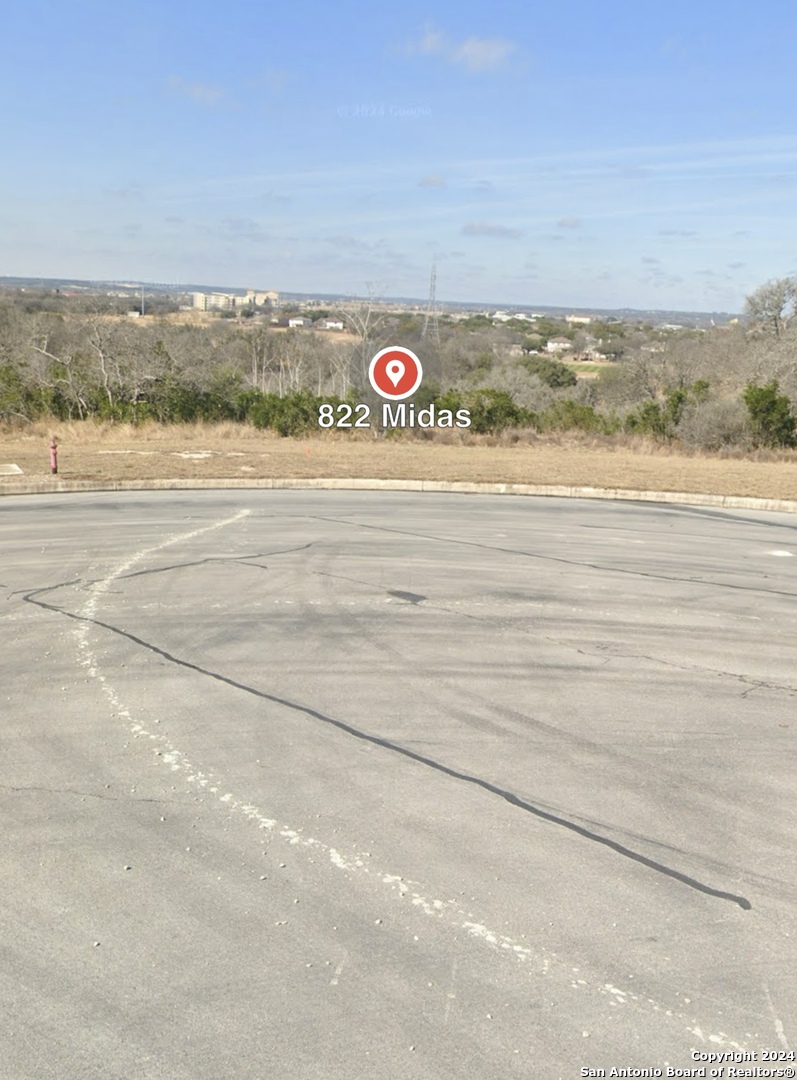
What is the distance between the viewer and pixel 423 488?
75.3ft

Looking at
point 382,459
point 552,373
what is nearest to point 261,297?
point 552,373

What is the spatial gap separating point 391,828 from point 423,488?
16.7 meters

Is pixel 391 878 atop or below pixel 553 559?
below

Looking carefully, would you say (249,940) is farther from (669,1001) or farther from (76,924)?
(669,1001)

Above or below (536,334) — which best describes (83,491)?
below

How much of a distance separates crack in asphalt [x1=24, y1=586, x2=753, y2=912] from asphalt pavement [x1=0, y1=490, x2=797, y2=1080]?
25mm

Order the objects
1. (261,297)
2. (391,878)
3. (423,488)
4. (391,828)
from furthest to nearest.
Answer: (261,297) → (423,488) → (391,828) → (391,878)

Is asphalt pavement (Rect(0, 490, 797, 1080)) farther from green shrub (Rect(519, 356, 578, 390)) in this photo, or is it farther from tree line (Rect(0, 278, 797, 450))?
green shrub (Rect(519, 356, 578, 390))

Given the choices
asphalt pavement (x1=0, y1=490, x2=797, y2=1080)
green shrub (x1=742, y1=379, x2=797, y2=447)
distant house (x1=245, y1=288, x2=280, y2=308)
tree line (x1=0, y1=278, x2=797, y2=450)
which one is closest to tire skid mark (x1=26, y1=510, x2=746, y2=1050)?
asphalt pavement (x1=0, y1=490, x2=797, y2=1080)

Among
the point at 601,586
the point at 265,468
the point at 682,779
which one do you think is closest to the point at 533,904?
the point at 682,779

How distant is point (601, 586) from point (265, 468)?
1255cm

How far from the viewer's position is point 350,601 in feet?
40.4

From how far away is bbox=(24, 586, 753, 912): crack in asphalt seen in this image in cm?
598

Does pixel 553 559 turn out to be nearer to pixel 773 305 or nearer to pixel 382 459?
pixel 382 459
